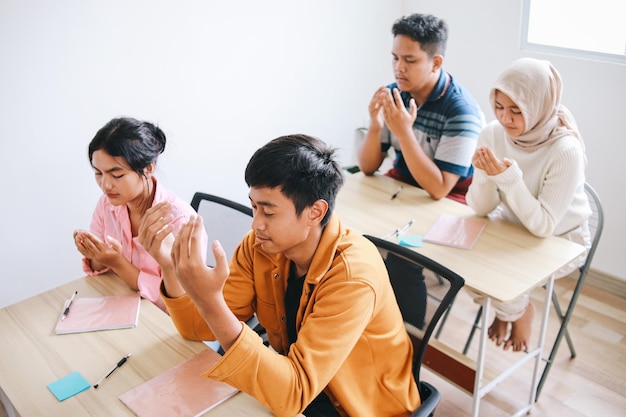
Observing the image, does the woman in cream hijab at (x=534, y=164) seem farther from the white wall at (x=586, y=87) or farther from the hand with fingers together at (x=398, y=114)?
the white wall at (x=586, y=87)

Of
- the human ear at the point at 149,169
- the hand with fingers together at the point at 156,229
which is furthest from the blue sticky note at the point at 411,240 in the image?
the hand with fingers together at the point at 156,229

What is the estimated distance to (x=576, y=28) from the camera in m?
3.14

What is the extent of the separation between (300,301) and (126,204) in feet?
2.77

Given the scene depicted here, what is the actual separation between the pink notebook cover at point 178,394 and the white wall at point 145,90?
59.2 inches

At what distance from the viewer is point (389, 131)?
2.85 meters

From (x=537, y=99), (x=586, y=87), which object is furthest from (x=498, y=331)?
(x=586, y=87)

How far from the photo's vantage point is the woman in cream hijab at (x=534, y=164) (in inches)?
85.4

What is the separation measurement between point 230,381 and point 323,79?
8.40ft

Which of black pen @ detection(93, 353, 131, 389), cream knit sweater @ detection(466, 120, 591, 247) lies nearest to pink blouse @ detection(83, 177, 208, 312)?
black pen @ detection(93, 353, 131, 389)

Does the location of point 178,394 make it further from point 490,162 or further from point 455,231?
point 490,162

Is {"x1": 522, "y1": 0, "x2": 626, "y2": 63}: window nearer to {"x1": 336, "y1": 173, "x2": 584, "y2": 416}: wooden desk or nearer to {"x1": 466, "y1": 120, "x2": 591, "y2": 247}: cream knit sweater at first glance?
{"x1": 466, "y1": 120, "x2": 591, "y2": 247}: cream knit sweater

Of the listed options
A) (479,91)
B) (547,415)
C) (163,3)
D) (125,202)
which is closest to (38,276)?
(125,202)

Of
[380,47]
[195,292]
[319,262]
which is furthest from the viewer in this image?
[380,47]

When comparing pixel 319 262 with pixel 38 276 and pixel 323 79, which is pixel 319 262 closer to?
pixel 38 276
